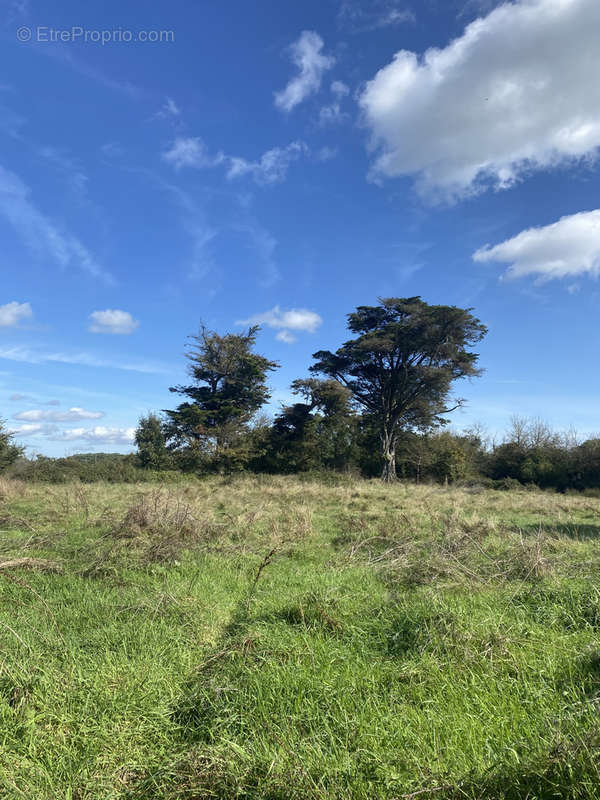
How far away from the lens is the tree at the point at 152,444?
2998 cm

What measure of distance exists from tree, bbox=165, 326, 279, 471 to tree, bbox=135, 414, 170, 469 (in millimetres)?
1308

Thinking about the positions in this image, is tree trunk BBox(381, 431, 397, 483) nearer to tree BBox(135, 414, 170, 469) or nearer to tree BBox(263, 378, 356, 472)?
tree BBox(263, 378, 356, 472)

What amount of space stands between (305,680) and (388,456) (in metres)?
31.2

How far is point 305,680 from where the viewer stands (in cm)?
297

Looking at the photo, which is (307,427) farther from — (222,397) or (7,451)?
(7,451)

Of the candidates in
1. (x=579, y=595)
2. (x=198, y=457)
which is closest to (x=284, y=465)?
(x=198, y=457)

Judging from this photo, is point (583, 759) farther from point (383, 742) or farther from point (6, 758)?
point (6, 758)

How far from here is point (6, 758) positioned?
2283 mm

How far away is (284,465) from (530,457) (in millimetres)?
17412

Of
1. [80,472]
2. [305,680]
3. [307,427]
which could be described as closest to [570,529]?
[305,680]

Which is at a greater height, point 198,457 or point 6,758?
point 198,457

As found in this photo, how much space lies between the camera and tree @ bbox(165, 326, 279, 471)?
1203 inches

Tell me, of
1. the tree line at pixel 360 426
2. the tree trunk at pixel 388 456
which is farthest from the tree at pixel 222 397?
the tree trunk at pixel 388 456

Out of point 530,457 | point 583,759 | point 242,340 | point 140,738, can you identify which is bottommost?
point 140,738
